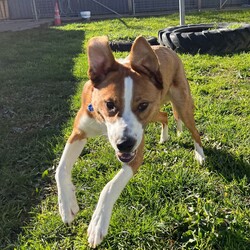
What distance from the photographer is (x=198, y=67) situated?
21.4ft

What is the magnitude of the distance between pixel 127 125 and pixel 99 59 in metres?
0.65

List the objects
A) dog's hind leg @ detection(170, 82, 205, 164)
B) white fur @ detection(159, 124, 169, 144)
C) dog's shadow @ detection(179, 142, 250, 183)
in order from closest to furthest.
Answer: dog's shadow @ detection(179, 142, 250, 183) < dog's hind leg @ detection(170, 82, 205, 164) < white fur @ detection(159, 124, 169, 144)

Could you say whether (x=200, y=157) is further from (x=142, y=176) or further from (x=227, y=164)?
(x=142, y=176)

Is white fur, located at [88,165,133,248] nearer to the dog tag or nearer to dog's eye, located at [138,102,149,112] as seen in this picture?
dog's eye, located at [138,102,149,112]

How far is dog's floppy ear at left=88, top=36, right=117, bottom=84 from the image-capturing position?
295cm

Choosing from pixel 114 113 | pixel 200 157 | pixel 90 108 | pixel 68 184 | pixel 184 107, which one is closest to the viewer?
pixel 114 113

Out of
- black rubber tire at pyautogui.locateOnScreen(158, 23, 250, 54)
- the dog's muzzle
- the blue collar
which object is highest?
the blue collar

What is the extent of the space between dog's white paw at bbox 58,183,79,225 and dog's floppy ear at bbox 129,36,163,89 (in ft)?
3.46

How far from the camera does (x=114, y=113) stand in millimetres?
2703

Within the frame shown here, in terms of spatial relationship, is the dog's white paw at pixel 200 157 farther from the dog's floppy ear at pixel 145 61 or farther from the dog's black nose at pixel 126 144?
the dog's black nose at pixel 126 144

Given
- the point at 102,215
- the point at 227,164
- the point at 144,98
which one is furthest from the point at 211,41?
the point at 102,215

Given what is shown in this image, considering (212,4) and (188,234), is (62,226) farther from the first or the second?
(212,4)

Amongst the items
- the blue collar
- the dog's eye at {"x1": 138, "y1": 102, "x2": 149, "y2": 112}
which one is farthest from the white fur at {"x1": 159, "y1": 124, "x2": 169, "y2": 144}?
the dog's eye at {"x1": 138, "y1": 102, "x2": 149, "y2": 112}

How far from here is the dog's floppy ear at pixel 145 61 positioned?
2.92m
